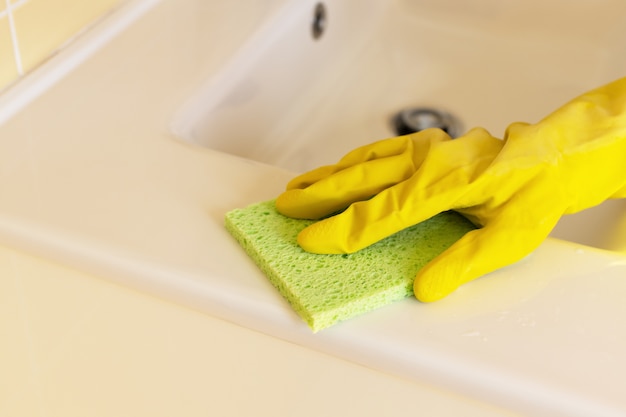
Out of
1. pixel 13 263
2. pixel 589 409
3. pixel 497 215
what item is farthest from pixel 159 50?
pixel 589 409

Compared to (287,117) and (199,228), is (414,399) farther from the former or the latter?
(287,117)

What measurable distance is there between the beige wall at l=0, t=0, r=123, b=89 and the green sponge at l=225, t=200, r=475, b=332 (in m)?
0.27

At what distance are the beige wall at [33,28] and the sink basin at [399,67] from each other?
6.9 inches

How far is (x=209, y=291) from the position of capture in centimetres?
49

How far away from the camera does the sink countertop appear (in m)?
0.46

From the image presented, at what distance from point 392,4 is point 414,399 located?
0.80 m

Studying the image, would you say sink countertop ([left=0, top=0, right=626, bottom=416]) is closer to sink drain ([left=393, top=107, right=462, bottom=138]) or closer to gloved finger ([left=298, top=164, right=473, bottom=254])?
gloved finger ([left=298, top=164, right=473, bottom=254])

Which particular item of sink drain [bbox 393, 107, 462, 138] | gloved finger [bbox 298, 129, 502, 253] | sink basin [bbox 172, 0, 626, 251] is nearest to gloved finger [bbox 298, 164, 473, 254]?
gloved finger [bbox 298, 129, 502, 253]

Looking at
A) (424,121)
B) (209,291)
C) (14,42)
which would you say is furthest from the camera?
(424,121)

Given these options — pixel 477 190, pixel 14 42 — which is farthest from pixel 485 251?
pixel 14 42

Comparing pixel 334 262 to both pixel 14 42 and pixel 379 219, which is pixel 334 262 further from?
pixel 14 42

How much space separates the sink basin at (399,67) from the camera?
858mm

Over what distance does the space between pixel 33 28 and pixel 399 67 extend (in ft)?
1.86

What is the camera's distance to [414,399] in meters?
0.45
